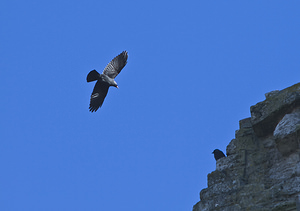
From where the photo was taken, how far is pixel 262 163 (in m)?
9.78

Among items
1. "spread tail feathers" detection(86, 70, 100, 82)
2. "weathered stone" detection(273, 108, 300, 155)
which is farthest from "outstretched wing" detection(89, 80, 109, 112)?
"weathered stone" detection(273, 108, 300, 155)

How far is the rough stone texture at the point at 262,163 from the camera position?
9.05 metres

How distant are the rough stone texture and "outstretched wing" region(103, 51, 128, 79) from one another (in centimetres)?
603

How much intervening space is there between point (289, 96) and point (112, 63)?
705 centimetres

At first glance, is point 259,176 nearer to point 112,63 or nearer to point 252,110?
point 252,110

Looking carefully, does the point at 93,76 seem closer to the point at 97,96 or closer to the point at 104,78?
the point at 104,78

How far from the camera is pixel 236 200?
9461 mm

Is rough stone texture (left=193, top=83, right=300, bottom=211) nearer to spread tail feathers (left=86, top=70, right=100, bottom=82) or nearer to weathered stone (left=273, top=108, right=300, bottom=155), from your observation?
weathered stone (left=273, top=108, right=300, bottom=155)

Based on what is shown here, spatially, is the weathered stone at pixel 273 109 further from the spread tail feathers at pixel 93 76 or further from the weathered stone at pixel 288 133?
the spread tail feathers at pixel 93 76

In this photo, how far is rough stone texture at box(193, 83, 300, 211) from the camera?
9055 mm

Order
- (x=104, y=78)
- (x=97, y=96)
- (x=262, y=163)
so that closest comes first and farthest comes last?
(x=262, y=163) → (x=104, y=78) → (x=97, y=96)

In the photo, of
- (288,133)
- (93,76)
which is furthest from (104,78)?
(288,133)

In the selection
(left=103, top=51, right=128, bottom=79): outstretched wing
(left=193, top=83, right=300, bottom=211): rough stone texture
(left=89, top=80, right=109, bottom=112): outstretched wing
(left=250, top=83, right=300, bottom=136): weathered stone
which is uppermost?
→ (left=103, top=51, right=128, bottom=79): outstretched wing

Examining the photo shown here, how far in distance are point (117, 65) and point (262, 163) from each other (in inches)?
277
